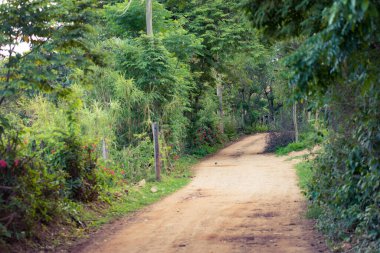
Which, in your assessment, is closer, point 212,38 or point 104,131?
point 104,131

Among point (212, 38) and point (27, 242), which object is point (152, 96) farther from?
point (27, 242)

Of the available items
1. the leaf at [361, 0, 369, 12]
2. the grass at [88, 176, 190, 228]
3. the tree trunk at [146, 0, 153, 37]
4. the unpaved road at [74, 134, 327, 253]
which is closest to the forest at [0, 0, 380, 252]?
the leaf at [361, 0, 369, 12]

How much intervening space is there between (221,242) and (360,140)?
9.29 feet

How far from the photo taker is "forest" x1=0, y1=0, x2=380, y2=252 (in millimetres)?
5518

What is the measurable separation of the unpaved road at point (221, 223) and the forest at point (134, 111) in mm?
641

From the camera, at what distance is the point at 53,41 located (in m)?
9.28

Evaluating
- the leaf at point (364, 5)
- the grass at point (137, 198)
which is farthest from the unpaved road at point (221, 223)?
the leaf at point (364, 5)

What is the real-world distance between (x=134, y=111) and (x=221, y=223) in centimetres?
1114

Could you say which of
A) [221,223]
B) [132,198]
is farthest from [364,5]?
[132,198]

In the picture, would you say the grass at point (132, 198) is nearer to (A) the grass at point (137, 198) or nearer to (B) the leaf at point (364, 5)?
(A) the grass at point (137, 198)

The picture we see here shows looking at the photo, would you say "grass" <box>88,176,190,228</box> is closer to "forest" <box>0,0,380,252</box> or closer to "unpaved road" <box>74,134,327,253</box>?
"forest" <box>0,0,380,252</box>

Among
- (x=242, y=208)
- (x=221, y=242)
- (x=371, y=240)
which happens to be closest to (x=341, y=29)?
(x=371, y=240)

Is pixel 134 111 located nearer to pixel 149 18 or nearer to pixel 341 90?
pixel 149 18

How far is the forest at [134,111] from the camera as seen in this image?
552cm
